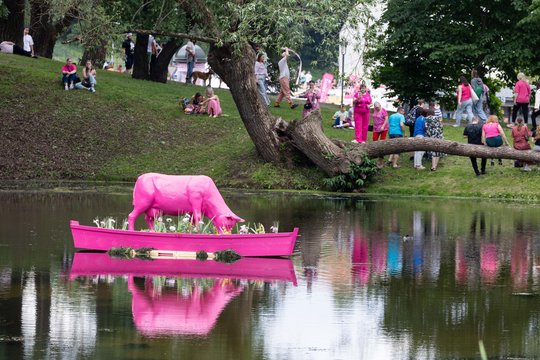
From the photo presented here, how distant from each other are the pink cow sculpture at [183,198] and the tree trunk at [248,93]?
508 inches

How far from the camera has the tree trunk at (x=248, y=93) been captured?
33.6 meters

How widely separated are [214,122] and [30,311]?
2497cm

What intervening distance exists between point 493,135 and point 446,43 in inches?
291

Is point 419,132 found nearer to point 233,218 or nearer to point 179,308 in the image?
point 233,218

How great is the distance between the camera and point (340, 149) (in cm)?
3372

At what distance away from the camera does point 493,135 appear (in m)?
33.9

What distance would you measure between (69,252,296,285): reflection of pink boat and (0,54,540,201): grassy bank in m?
14.0

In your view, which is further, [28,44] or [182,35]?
[28,44]

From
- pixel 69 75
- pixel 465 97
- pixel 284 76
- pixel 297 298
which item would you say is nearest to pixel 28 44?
pixel 69 75

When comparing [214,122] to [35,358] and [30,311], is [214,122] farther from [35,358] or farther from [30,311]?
[35,358]

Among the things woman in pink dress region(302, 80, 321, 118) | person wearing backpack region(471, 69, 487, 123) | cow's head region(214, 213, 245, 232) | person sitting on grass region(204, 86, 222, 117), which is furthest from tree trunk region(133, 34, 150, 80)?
cow's head region(214, 213, 245, 232)

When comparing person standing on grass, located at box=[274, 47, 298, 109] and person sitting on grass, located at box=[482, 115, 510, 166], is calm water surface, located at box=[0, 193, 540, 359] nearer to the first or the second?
person sitting on grass, located at box=[482, 115, 510, 166]

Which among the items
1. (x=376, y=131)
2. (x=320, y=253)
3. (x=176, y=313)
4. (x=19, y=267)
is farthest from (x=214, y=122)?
(x=176, y=313)

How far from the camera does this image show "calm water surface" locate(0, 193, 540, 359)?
45.5ft
